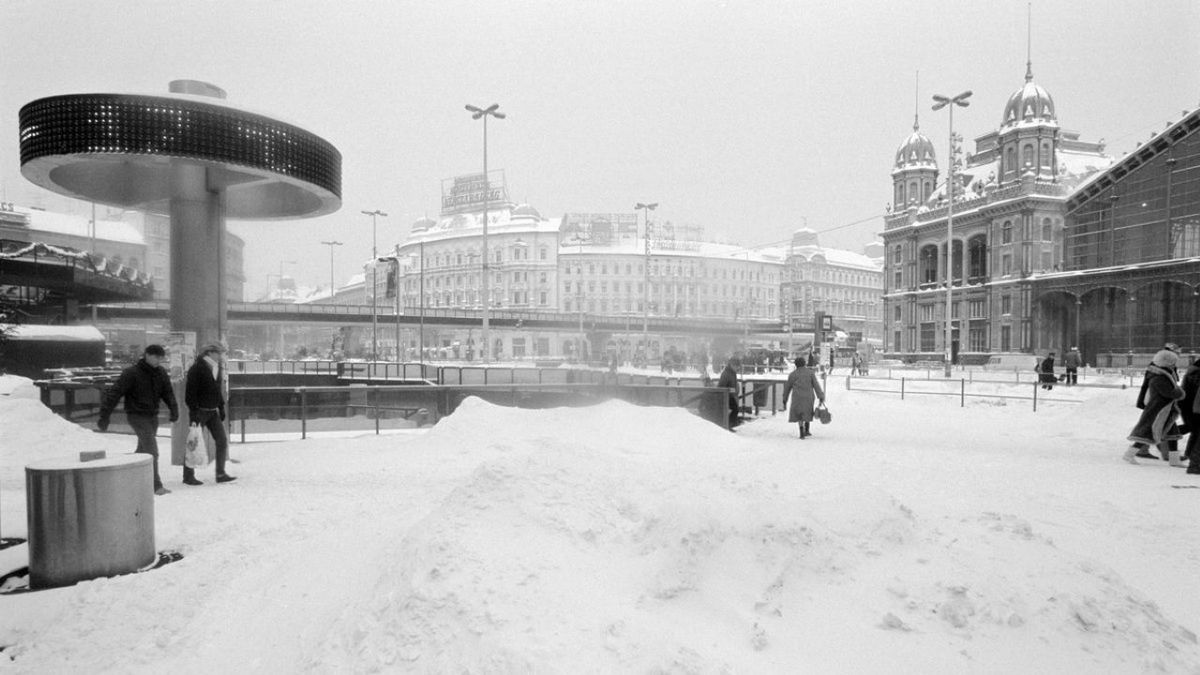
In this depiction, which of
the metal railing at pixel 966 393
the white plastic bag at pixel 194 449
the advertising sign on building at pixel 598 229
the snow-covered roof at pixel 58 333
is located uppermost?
the advertising sign on building at pixel 598 229

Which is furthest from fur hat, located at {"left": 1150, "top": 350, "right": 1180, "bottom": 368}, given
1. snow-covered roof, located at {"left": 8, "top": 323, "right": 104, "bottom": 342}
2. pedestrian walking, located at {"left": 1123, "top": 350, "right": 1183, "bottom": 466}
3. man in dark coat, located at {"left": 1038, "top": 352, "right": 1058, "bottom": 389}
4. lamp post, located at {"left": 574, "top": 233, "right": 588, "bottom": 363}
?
lamp post, located at {"left": 574, "top": 233, "right": 588, "bottom": 363}

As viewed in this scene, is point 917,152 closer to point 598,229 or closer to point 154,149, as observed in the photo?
point 598,229

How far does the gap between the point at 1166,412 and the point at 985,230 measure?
61.0m

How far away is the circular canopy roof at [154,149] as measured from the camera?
7.51 m

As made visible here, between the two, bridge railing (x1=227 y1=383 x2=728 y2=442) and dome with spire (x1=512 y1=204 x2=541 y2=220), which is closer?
bridge railing (x1=227 y1=383 x2=728 y2=442)

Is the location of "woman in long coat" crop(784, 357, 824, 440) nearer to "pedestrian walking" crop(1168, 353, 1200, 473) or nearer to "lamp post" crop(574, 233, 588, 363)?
"pedestrian walking" crop(1168, 353, 1200, 473)

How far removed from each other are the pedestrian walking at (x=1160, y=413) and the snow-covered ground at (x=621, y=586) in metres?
3.66

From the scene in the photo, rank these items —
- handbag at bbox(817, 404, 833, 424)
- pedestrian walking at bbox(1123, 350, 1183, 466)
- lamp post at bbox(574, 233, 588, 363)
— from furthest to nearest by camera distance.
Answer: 1. lamp post at bbox(574, 233, 588, 363)
2. handbag at bbox(817, 404, 833, 424)
3. pedestrian walking at bbox(1123, 350, 1183, 466)

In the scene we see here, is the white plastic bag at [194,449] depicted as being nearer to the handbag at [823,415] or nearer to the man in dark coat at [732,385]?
the man in dark coat at [732,385]

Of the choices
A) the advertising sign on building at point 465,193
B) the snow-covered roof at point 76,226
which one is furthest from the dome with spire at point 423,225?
the snow-covered roof at point 76,226

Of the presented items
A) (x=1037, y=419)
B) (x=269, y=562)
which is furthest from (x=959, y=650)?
(x=1037, y=419)

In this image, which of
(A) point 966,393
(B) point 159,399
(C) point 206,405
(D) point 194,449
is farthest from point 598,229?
(B) point 159,399

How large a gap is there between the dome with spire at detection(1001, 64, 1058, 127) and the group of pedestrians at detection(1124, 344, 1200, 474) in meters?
59.6

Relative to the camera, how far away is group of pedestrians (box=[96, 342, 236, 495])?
24.5 ft
